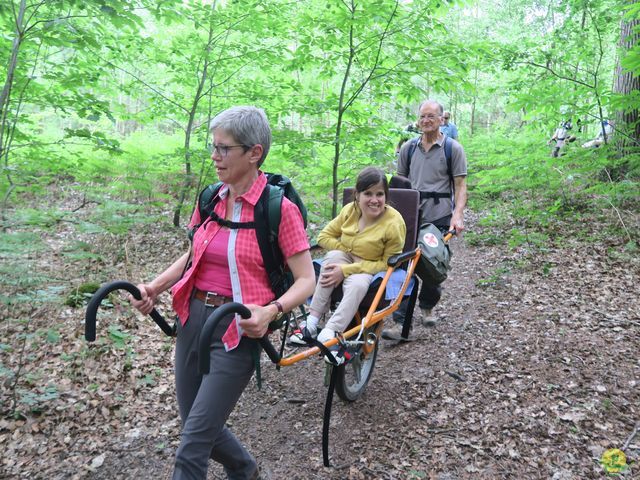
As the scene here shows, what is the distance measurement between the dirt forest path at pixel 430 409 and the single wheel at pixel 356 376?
0.14m

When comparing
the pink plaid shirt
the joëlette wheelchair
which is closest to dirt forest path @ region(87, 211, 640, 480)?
the joëlette wheelchair

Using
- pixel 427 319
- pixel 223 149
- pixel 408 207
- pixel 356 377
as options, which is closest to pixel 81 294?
pixel 356 377

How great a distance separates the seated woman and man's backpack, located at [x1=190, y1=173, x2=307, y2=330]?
1437 mm

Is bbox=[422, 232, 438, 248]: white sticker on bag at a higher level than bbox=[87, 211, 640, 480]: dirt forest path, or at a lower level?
higher

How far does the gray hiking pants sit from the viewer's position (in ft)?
6.74

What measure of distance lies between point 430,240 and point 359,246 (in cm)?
96

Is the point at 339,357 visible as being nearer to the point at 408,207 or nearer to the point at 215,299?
the point at 215,299

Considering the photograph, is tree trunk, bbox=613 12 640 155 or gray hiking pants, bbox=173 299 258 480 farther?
tree trunk, bbox=613 12 640 155

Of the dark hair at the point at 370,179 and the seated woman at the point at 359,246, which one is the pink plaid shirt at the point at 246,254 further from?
the dark hair at the point at 370,179

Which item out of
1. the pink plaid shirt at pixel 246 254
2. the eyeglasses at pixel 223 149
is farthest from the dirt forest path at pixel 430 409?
the eyeglasses at pixel 223 149

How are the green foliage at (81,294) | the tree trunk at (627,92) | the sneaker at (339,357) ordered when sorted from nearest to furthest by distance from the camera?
the sneaker at (339,357) < the green foliage at (81,294) < the tree trunk at (627,92)

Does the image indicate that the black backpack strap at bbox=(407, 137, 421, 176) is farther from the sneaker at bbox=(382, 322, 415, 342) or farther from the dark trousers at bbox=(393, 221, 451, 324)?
the sneaker at bbox=(382, 322, 415, 342)

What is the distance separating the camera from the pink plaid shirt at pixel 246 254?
221cm

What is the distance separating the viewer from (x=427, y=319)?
18.9 feet
